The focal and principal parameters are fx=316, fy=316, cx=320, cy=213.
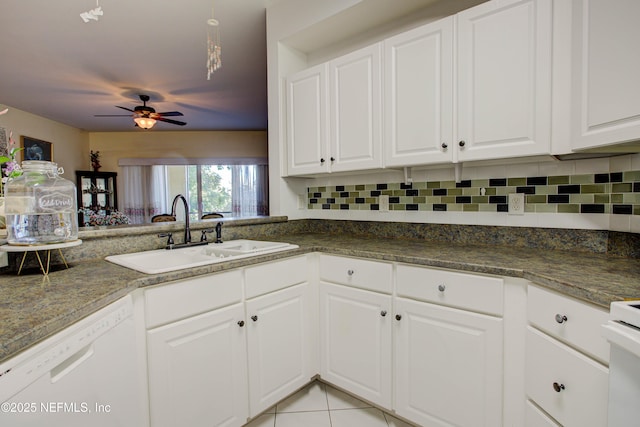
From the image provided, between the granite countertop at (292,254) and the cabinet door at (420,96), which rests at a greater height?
the cabinet door at (420,96)

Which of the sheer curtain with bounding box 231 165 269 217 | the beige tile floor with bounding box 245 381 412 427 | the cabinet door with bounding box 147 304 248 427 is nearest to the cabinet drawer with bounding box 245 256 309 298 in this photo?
the cabinet door with bounding box 147 304 248 427

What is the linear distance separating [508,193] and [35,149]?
6.40 meters

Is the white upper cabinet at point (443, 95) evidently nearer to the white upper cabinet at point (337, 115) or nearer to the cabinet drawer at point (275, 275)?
the white upper cabinet at point (337, 115)

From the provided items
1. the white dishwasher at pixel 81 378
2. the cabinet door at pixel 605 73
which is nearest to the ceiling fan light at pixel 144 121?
the white dishwasher at pixel 81 378

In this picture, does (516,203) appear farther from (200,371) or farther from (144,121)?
(144,121)

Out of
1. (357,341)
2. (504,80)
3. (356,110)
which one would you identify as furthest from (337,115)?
(357,341)

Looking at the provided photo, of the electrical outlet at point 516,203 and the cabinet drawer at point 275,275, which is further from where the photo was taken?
the electrical outlet at point 516,203

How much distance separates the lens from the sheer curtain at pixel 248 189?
635 centimetres

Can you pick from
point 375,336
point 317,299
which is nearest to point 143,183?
point 317,299

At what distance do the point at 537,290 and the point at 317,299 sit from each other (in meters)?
1.05

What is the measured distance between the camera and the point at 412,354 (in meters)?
1.44

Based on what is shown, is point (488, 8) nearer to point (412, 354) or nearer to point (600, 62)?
point (600, 62)

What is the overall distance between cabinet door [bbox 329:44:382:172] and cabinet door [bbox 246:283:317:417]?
84cm

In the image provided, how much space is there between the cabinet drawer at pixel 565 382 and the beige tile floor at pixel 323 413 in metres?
0.72
